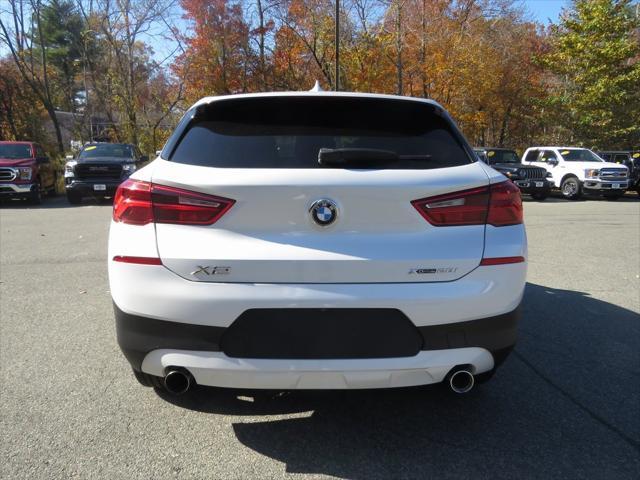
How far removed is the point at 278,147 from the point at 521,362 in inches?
96.3

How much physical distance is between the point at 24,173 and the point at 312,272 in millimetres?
15613

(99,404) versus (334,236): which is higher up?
(334,236)

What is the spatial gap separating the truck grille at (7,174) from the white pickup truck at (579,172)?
18.2 metres

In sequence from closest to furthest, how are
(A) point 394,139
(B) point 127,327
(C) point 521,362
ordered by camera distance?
1. (B) point 127,327
2. (A) point 394,139
3. (C) point 521,362

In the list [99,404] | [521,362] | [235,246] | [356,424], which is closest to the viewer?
[235,246]

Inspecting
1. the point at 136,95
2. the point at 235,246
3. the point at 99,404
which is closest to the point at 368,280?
the point at 235,246

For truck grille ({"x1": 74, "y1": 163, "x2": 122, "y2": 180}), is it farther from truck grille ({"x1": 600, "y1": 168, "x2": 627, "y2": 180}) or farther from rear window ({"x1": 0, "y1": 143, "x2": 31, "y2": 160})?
truck grille ({"x1": 600, "y1": 168, "x2": 627, "y2": 180})

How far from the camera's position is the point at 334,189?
2227mm

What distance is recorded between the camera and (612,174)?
58.6ft

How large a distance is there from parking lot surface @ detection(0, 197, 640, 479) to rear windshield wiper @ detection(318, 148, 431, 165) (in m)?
1.39

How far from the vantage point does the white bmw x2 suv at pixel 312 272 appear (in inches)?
86.2

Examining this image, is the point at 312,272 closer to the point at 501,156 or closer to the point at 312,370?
the point at 312,370

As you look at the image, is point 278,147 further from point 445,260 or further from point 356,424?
point 356,424

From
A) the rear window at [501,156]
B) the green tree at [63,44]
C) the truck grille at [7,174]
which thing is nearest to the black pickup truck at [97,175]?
the truck grille at [7,174]
